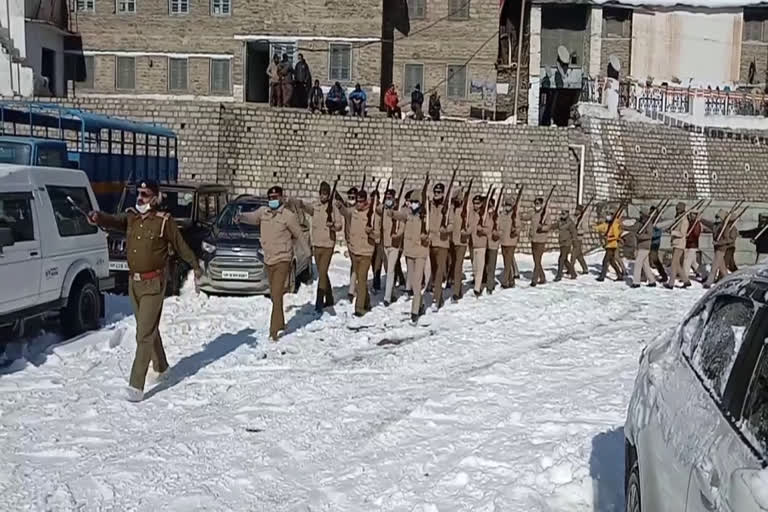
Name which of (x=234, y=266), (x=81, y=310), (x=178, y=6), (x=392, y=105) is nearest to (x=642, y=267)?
(x=234, y=266)

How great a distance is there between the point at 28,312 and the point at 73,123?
9.51 meters

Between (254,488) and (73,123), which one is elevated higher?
(73,123)

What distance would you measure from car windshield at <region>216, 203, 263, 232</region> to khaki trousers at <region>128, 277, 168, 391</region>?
6.94 meters

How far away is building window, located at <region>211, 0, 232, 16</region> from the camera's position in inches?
1346

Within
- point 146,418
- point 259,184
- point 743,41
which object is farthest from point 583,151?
point 146,418

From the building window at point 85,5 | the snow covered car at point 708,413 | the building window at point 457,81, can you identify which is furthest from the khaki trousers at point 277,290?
the building window at point 85,5

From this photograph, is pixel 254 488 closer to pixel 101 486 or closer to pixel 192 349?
pixel 101 486

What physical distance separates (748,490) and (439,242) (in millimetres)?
11697

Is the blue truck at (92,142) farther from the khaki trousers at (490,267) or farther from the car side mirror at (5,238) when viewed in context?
the khaki trousers at (490,267)

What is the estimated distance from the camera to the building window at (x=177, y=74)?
34750mm

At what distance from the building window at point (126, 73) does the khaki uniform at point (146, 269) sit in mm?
28345

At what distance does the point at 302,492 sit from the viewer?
6.10 metres

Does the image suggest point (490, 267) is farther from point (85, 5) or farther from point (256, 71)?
point (85, 5)

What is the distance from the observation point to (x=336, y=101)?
29672 millimetres
